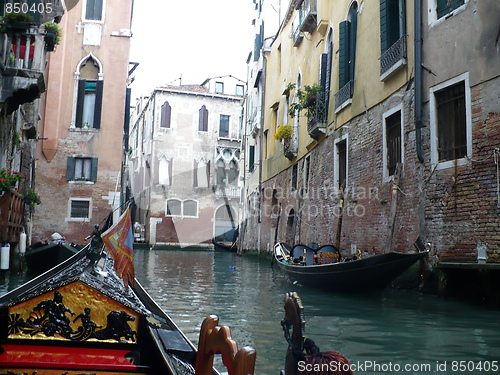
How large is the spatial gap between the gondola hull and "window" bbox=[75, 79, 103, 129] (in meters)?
13.4

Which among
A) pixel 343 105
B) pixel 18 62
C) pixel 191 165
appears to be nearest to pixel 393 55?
pixel 343 105

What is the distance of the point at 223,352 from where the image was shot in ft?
4.59

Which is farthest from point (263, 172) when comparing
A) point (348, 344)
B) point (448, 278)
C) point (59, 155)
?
point (348, 344)

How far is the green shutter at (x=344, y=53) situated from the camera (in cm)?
998

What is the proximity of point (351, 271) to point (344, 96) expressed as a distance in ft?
14.3

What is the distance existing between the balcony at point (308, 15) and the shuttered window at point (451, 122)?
243 inches

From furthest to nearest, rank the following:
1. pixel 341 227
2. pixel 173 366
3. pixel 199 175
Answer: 1. pixel 199 175
2. pixel 341 227
3. pixel 173 366

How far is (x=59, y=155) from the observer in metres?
14.6

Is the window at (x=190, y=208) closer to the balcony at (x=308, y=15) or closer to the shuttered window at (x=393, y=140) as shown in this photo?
the balcony at (x=308, y=15)

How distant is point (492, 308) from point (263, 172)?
42.0ft

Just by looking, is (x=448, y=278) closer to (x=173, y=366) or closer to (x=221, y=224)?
(x=173, y=366)

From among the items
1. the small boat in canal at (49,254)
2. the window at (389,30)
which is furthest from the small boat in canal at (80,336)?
the small boat in canal at (49,254)

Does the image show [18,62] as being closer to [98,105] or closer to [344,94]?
[344,94]

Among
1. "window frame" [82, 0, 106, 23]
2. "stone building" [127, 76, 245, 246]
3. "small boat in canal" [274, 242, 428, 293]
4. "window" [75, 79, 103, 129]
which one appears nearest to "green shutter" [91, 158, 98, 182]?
"window" [75, 79, 103, 129]
